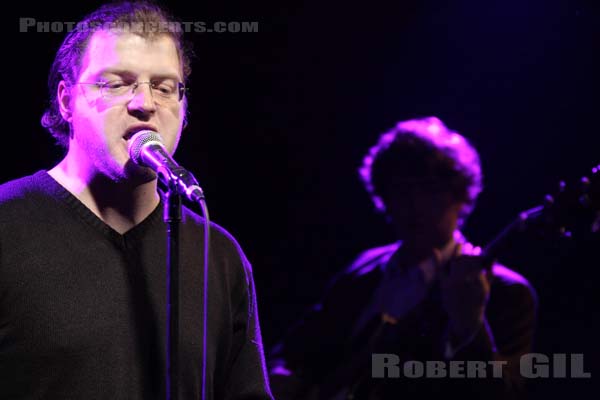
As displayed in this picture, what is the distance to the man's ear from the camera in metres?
2.07

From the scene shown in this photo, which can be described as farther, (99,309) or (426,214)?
(426,214)

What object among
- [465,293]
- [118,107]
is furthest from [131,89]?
[465,293]

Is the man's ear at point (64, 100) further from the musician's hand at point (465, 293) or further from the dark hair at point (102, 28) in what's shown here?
the musician's hand at point (465, 293)

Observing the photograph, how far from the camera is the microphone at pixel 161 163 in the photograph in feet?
4.99

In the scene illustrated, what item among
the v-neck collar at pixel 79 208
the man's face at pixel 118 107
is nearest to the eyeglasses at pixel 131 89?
the man's face at pixel 118 107

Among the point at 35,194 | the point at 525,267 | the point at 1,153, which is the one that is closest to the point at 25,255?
the point at 35,194

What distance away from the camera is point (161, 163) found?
1623 millimetres

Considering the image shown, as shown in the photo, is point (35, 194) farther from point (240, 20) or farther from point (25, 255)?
point (240, 20)

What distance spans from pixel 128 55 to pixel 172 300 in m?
0.68

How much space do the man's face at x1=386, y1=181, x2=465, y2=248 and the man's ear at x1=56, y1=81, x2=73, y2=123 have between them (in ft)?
5.99

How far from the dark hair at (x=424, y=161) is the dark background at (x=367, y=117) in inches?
14.5

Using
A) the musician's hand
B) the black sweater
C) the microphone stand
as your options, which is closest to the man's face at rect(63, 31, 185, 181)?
the black sweater

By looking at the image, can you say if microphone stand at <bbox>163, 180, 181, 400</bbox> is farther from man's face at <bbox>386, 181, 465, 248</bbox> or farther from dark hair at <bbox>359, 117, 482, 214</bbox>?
dark hair at <bbox>359, 117, 482, 214</bbox>

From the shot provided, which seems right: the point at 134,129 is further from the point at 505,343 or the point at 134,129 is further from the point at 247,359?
the point at 505,343
